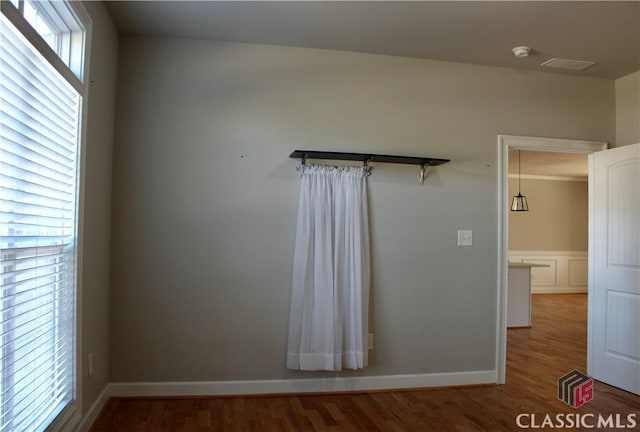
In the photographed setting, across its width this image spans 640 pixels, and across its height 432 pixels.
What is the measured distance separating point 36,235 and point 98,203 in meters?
0.90

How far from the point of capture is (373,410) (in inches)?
121

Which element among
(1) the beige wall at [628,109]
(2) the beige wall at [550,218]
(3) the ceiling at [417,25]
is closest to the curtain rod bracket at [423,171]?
(3) the ceiling at [417,25]

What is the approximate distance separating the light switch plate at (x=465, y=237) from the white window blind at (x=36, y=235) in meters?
2.65

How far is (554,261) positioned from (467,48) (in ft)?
24.9

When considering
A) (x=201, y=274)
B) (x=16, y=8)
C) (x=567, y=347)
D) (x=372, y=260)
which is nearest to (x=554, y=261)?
(x=567, y=347)

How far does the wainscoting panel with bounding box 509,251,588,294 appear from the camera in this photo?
31.0ft

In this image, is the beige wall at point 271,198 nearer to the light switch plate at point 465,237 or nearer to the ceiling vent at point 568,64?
the light switch plate at point 465,237

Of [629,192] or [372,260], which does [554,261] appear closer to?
[629,192]

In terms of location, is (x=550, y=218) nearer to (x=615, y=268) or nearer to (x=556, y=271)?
(x=556, y=271)

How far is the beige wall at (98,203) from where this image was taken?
2580 mm

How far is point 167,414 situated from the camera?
2914 mm

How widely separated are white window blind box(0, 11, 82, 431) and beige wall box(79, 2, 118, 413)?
20 cm

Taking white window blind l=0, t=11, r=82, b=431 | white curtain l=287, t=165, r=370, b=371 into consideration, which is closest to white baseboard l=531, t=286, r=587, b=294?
white curtain l=287, t=165, r=370, b=371

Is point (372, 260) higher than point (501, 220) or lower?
lower
